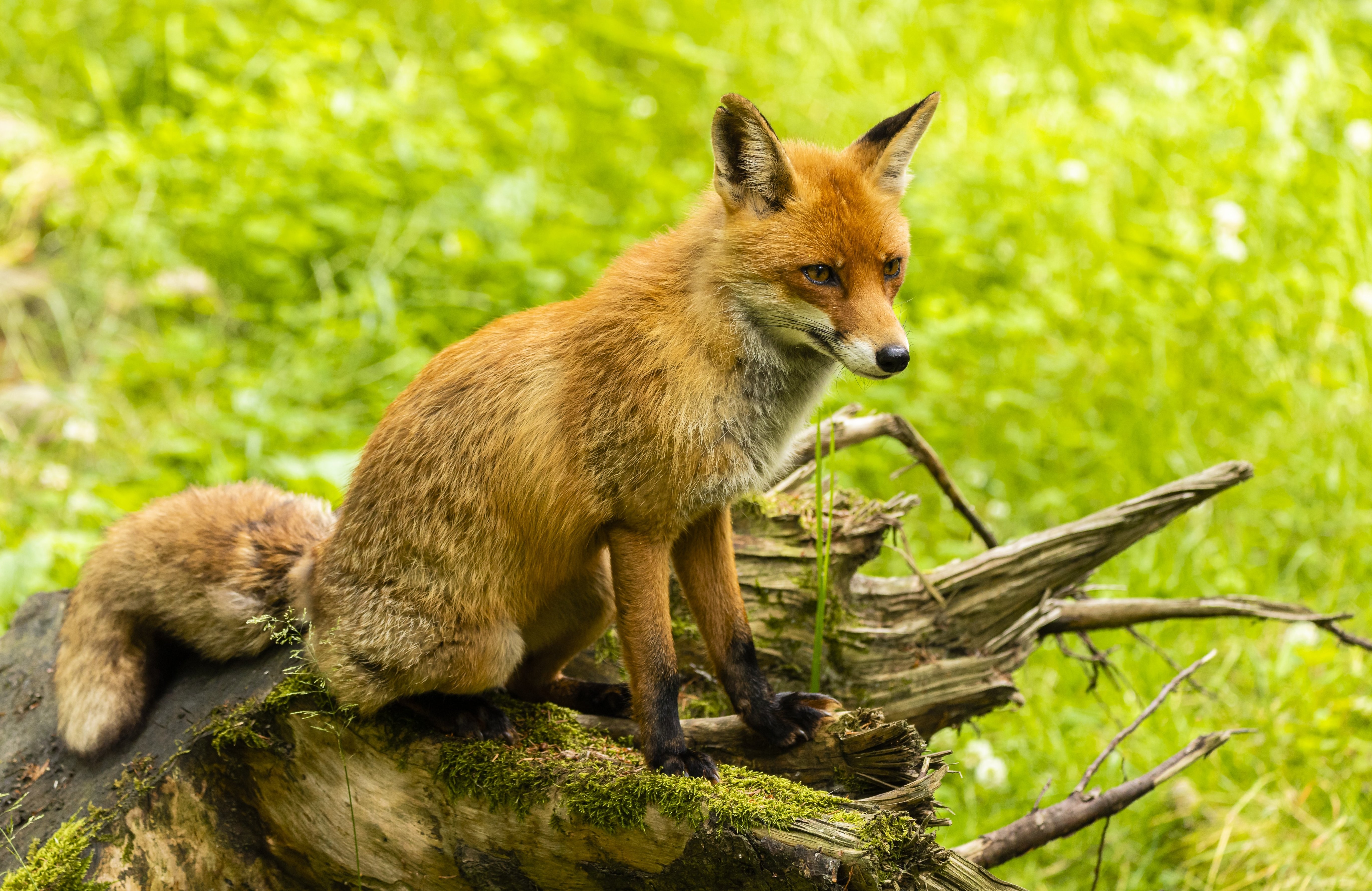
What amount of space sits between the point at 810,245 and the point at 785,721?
1.72m

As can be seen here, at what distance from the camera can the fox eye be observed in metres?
3.51

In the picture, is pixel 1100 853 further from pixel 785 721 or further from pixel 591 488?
pixel 591 488

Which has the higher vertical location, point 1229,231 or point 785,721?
point 1229,231

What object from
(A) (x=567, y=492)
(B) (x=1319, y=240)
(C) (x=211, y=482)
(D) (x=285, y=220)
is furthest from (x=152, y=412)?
(B) (x=1319, y=240)

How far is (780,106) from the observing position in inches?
398

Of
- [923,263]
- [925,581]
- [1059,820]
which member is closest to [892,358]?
[925,581]

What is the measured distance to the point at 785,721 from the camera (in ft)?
12.5

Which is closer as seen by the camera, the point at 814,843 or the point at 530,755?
the point at 814,843

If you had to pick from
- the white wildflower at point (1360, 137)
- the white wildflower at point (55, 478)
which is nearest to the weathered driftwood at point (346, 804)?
the white wildflower at point (55, 478)

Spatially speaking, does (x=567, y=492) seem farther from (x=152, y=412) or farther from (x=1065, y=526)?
(x=152, y=412)

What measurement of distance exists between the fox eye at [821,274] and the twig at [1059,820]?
217 centimetres

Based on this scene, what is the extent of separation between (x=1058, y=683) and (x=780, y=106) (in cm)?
640

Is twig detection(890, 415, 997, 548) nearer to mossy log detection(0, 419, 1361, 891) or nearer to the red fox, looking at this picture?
mossy log detection(0, 419, 1361, 891)

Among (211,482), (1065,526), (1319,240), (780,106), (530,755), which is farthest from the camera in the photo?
(780,106)
